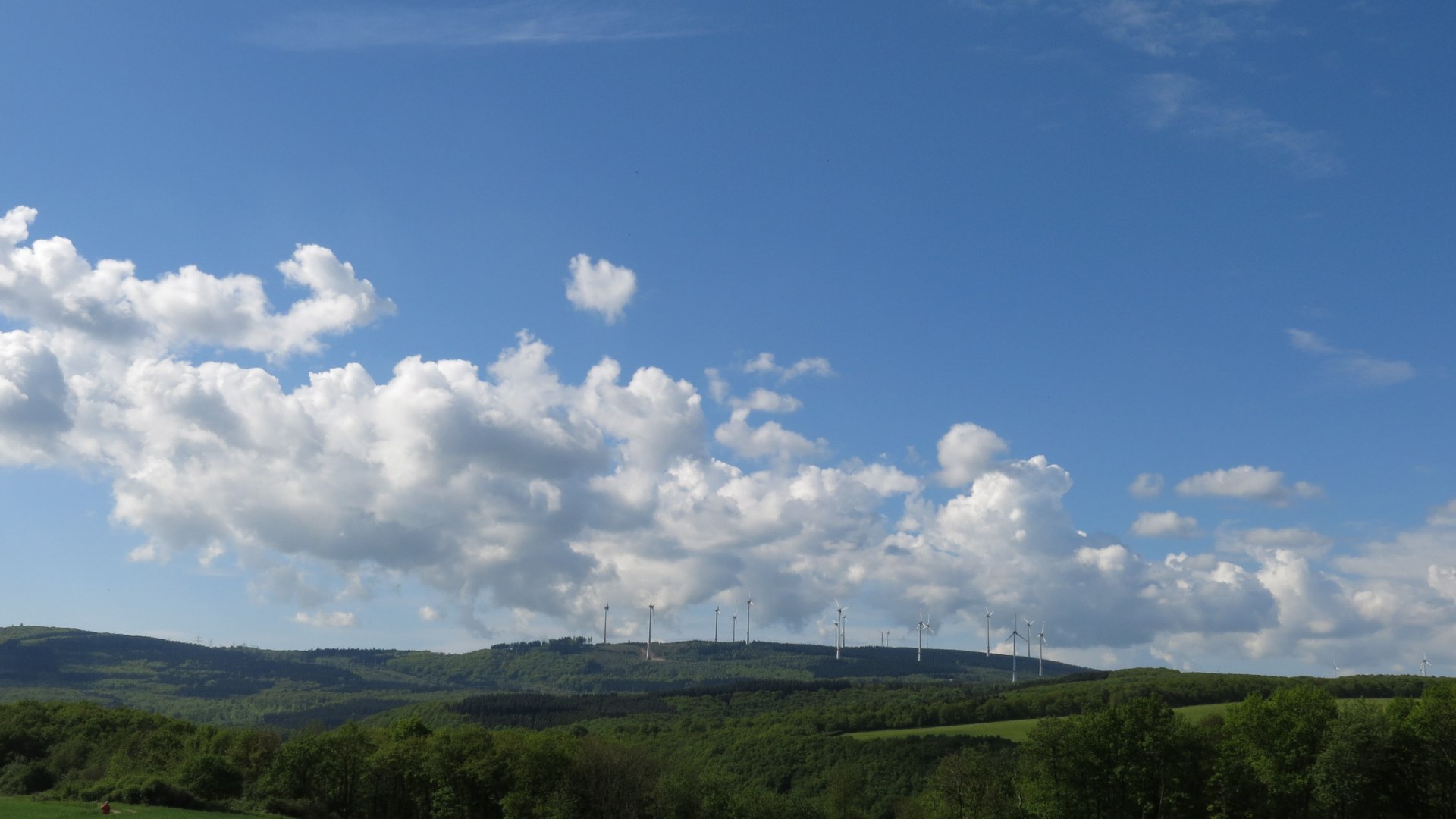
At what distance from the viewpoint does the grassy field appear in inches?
2876

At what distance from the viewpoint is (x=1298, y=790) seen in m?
94.8

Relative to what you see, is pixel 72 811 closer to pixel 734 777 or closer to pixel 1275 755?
pixel 734 777

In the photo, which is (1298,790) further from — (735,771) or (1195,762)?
(735,771)

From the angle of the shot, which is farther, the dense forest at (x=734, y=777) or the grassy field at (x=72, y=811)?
the dense forest at (x=734, y=777)

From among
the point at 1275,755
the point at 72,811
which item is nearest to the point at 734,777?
the point at 1275,755

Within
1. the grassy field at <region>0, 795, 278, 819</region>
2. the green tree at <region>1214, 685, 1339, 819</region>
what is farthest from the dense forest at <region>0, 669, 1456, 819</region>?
the grassy field at <region>0, 795, 278, 819</region>

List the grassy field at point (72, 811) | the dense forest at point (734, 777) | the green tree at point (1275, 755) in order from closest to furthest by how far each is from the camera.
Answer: the grassy field at point (72, 811)
the green tree at point (1275, 755)
the dense forest at point (734, 777)

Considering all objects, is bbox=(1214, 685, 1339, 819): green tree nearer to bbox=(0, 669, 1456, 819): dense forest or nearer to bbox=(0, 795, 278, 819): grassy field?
bbox=(0, 669, 1456, 819): dense forest

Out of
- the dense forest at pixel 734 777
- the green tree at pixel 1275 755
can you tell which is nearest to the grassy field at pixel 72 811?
the dense forest at pixel 734 777

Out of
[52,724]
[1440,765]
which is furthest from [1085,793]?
[52,724]

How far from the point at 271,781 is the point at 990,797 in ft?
256

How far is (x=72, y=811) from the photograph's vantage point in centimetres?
7881

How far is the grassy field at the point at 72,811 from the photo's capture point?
73.1m

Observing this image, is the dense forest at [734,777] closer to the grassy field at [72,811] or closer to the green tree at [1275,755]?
the green tree at [1275,755]
